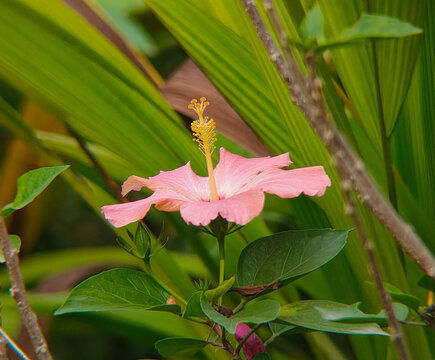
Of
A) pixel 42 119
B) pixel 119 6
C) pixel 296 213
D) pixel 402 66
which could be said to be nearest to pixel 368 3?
pixel 402 66

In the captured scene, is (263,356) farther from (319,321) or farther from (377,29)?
(377,29)

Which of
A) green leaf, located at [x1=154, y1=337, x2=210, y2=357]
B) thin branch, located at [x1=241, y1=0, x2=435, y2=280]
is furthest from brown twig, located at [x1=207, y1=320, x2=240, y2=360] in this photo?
thin branch, located at [x1=241, y1=0, x2=435, y2=280]

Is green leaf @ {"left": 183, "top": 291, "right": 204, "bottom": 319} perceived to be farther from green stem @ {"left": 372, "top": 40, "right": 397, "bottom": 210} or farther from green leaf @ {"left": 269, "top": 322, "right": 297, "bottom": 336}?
green stem @ {"left": 372, "top": 40, "right": 397, "bottom": 210}

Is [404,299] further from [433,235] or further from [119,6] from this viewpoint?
[119,6]

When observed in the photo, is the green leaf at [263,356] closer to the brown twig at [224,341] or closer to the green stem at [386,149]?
the brown twig at [224,341]

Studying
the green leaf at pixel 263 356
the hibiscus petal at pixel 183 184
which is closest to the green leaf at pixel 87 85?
the hibiscus petal at pixel 183 184

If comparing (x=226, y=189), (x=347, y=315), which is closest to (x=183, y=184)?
(x=226, y=189)
